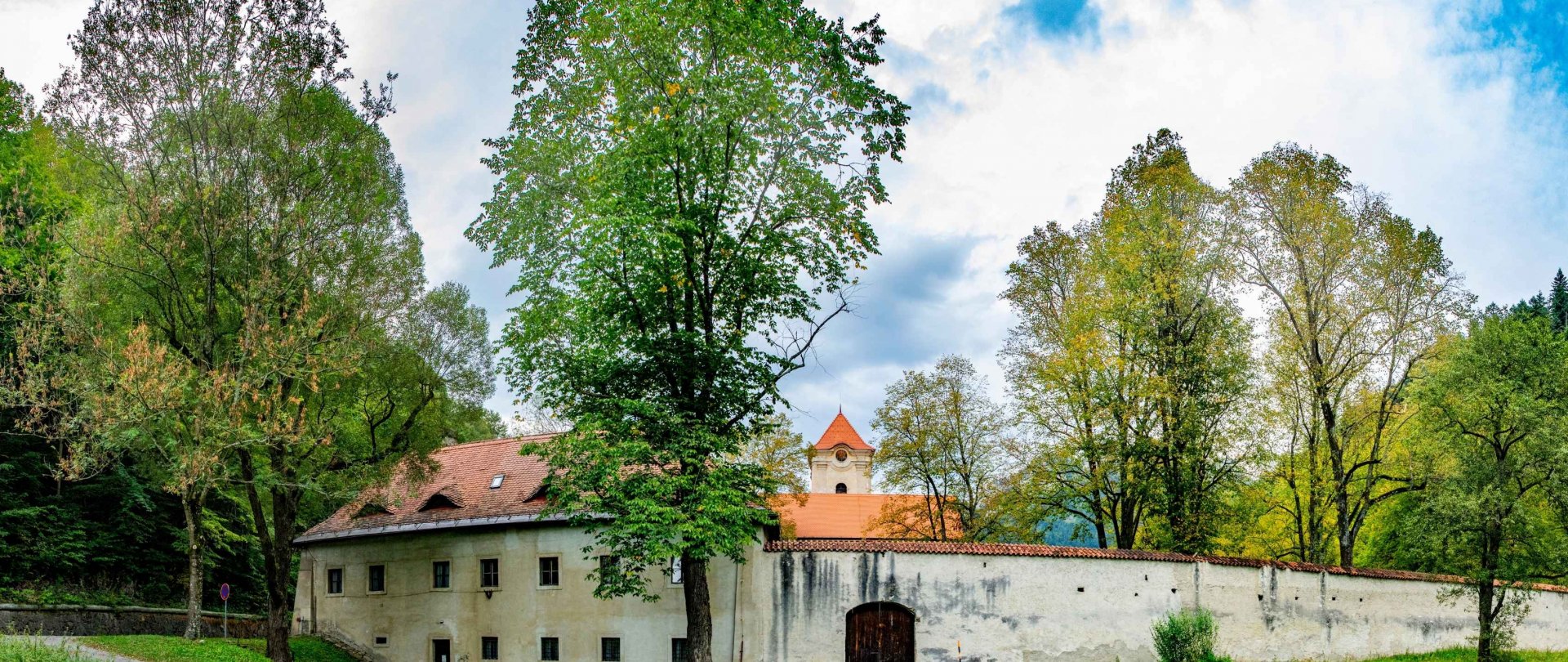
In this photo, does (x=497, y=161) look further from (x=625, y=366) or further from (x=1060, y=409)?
(x=1060, y=409)

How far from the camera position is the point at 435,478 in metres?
28.2

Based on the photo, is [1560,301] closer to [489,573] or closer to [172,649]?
[489,573]

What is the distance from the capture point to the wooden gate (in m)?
→ 21.3

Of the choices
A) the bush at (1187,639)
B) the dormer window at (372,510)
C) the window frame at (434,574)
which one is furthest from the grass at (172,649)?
the bush at (1187,639)

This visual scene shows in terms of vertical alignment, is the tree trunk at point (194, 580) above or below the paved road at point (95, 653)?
above

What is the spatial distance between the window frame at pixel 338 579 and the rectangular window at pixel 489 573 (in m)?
4.92

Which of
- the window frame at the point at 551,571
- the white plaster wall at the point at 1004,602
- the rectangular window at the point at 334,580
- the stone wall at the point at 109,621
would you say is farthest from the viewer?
the rectangular window at the point at 334,580

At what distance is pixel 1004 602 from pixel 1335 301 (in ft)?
41.5

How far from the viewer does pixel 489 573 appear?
25.4 metres

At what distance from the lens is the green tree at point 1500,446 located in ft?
71.0

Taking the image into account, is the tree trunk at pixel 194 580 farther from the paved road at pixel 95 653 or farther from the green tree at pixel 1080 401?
the green tree at pixel 1080 401

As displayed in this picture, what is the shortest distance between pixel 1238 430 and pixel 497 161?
1864 centimetres

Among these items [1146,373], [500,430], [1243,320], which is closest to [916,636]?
[1146,373]

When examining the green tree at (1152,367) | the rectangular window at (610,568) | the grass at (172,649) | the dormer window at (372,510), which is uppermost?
the green tree at (1152,367)
